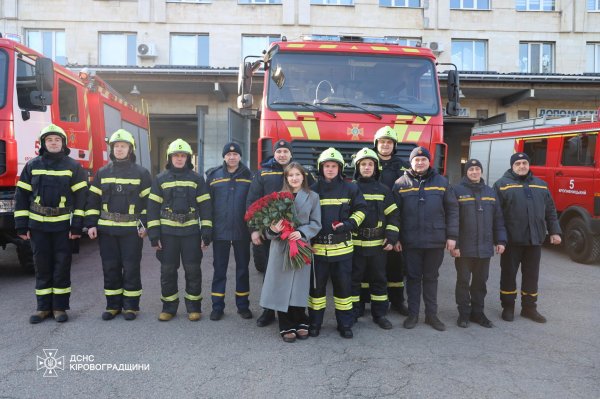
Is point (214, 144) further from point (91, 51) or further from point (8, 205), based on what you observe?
point (8, 205)

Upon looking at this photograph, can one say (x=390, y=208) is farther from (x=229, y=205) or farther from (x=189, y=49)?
(x=189, y=49)

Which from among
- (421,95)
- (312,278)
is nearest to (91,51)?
(421,95)

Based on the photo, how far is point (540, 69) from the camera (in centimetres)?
1789

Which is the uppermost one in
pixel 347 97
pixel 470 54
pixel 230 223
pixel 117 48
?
pixel 470 54

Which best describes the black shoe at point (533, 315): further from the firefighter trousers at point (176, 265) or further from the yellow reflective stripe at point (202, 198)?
the yellow reflective stripe at point (202, 198)

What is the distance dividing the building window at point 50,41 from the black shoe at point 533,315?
57.4 ft

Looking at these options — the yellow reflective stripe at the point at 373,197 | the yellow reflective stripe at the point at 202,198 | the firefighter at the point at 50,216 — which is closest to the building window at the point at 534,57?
the yellow reflective stripe at the point at 373,197

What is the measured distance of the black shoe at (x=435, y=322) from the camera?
4293mm

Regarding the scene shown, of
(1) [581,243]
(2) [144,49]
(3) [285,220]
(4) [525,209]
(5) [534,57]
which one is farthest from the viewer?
(5) [534,57]

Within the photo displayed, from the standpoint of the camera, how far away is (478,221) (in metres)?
4.41

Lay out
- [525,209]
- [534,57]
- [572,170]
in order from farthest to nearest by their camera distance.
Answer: [534,57]
[572,170]
[525,209]

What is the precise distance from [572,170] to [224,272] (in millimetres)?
6461

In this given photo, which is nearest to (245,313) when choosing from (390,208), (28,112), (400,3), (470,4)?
(390,208)

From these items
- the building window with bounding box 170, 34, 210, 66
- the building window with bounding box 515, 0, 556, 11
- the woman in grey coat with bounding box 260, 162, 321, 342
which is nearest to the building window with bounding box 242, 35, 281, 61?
the building window with bounding box 170, 34, 210, 66
